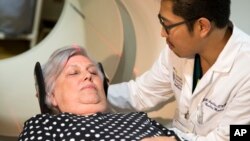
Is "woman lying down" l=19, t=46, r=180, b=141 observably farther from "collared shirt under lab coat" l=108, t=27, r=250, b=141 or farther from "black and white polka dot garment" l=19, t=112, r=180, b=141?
"collared shirt under lab coat" l=108, t=27, r=250, b=141

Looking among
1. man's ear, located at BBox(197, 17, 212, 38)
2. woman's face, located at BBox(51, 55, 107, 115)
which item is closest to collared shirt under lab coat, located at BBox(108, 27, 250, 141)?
man's ear, located at BBox(197, 17, 212, 38)

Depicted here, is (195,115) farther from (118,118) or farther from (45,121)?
(45,121)

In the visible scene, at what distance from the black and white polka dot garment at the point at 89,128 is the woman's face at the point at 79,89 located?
50mm

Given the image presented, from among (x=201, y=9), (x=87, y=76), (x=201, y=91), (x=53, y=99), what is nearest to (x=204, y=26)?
(x=201, y=9)

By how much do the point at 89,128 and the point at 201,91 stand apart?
43cm

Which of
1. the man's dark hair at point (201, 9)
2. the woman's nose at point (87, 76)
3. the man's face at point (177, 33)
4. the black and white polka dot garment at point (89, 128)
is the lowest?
the black and white polka dot garment at point (89, 128)

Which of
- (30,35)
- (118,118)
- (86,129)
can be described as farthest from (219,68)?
(30,35)

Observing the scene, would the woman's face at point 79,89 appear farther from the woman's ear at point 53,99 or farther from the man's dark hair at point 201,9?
the man's dark hair at point 201,9

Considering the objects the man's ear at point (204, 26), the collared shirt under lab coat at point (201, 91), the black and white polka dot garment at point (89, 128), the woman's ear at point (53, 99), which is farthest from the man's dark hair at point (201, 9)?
the woman's ear at point (53, 99)

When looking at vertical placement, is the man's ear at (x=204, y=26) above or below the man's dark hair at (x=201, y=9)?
below

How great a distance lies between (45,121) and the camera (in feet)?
4.67

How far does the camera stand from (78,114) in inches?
58.7

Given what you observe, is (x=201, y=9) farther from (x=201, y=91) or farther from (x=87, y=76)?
(x=87, y=76)

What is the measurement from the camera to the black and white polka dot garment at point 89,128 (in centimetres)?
135
